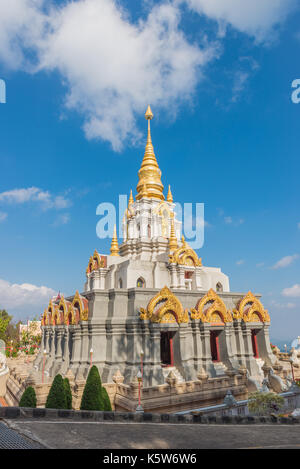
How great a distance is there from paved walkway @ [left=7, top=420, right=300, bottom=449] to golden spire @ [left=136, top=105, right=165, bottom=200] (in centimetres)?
2756

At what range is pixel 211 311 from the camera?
23.1 meters

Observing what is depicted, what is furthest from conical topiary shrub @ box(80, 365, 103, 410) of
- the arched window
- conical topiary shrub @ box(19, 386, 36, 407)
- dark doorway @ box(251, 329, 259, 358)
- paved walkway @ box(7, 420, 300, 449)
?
dark doorway @ box(251, 329, 259, 358)

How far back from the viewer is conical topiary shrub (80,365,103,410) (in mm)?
15627

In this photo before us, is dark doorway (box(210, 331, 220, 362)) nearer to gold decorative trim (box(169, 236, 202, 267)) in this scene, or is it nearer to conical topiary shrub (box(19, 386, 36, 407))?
gold decorative trim (box(169, 236, 202, 267))

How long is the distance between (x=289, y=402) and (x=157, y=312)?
31.9 feet

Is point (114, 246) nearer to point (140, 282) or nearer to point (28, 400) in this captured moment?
point (140, 282)

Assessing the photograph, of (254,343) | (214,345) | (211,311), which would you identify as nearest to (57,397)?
(211,311)

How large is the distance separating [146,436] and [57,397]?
10.9 m

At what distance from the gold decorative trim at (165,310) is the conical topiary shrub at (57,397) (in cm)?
683

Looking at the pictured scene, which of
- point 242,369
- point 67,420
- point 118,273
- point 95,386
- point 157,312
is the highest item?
point 118,273

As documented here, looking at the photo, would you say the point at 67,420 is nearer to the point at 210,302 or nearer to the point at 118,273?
the point at 210,302

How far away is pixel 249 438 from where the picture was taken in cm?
793
